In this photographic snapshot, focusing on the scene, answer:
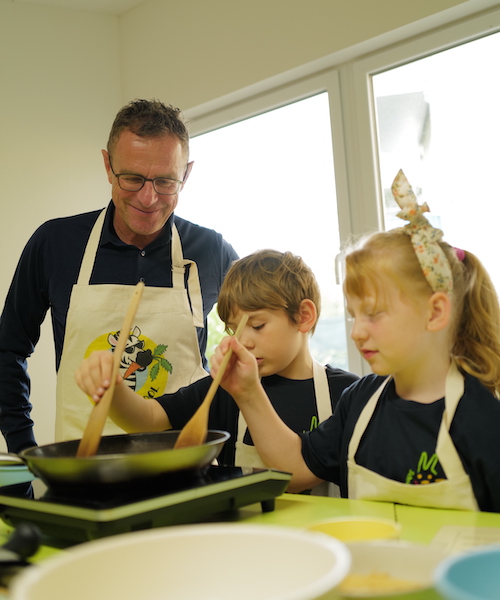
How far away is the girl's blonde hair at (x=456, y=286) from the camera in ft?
3.76

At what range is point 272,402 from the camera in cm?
147

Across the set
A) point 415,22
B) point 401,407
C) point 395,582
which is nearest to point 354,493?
point 401,407

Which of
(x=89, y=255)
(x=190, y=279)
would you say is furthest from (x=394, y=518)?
(x=89, y=255)

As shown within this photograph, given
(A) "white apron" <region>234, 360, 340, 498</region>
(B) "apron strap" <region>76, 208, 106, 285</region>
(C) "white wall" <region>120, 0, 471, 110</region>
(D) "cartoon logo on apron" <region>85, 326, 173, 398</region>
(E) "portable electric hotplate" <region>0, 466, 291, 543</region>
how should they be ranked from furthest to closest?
(C) "white wall" <region>120, 0, 471, 110</region>, (B) "apron strap" <region>76, 208, 106, 285</region>, (D) "cartoon logo on apron" <region>85, 326, 173, 398</region>, (A) "white apron" <region>234, 360, 340, 498</region>, (E) "portable electric hotplate" <region>0, 466, 291, 543</region>

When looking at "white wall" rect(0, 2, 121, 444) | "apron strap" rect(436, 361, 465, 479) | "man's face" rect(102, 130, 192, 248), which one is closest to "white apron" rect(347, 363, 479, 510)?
"apron strap" rect(436, 361, 465, 479)

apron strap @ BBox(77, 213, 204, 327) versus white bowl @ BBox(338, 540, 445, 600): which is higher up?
apron strap @ BBox(77, 213, 204, 327)

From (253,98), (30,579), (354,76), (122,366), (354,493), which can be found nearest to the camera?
(30,579)

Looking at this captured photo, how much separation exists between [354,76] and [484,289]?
1.34 metres

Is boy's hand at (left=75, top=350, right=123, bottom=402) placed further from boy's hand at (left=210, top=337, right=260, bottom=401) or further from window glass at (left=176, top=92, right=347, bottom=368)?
window glass at (left=176, top=92, right=347, bottom=368)

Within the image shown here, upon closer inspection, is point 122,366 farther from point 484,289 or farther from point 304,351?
point 484,289

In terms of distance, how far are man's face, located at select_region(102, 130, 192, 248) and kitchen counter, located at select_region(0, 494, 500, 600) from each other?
0.97m

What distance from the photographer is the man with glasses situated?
174 centimetres

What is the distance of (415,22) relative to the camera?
2.01m

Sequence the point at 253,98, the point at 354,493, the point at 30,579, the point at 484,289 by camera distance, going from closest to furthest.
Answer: the point at 30,579 → the point at 354,493 → the point at 484,289 → the point at 253,98
